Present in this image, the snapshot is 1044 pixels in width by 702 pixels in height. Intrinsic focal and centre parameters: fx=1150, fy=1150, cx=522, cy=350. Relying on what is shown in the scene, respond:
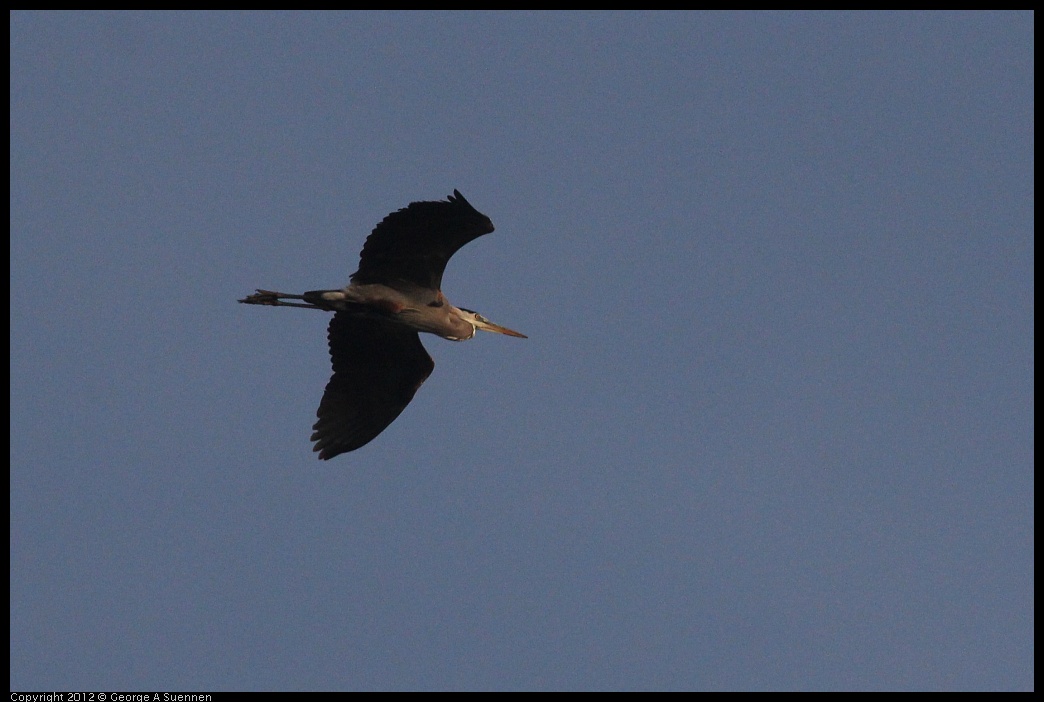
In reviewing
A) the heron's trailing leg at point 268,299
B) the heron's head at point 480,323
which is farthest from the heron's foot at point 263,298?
the heron's head at point 480,323

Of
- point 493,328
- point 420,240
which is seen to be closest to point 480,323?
point 493,328

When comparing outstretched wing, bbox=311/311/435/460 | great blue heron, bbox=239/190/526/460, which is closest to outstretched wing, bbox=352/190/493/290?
great blue heron, bbox=239/190/526/460

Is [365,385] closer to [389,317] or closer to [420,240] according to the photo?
[389,317]

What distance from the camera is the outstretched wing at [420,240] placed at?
45.3 ft

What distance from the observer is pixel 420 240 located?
14.2m

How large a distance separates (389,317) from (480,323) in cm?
181

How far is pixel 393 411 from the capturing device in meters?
15.7

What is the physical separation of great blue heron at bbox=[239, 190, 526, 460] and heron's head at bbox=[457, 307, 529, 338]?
0.01m
